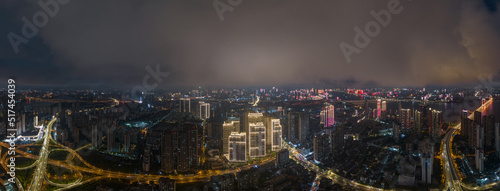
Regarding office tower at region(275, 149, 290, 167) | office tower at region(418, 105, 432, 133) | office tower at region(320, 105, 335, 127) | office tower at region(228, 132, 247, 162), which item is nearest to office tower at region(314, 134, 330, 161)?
office tower at region(275, 149, 290, 167)

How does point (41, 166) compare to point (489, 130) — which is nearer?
point (41, 166)

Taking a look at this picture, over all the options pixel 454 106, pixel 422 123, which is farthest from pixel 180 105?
pixel 454 106

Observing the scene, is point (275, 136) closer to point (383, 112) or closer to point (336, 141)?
point (336, 141)

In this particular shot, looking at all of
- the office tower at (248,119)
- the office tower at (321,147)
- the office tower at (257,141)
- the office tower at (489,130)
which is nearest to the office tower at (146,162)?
the office tower at (257,141)

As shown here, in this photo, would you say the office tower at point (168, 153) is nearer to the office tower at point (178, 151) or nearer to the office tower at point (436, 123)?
the office tower at point (178, 151)

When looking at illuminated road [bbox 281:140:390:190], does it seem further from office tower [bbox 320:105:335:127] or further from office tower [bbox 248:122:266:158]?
office tower [bbox 320:105:335:127]

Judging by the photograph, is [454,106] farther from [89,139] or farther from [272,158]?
[89,139]

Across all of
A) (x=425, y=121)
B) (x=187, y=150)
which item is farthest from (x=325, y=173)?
(x=425, y=121)
